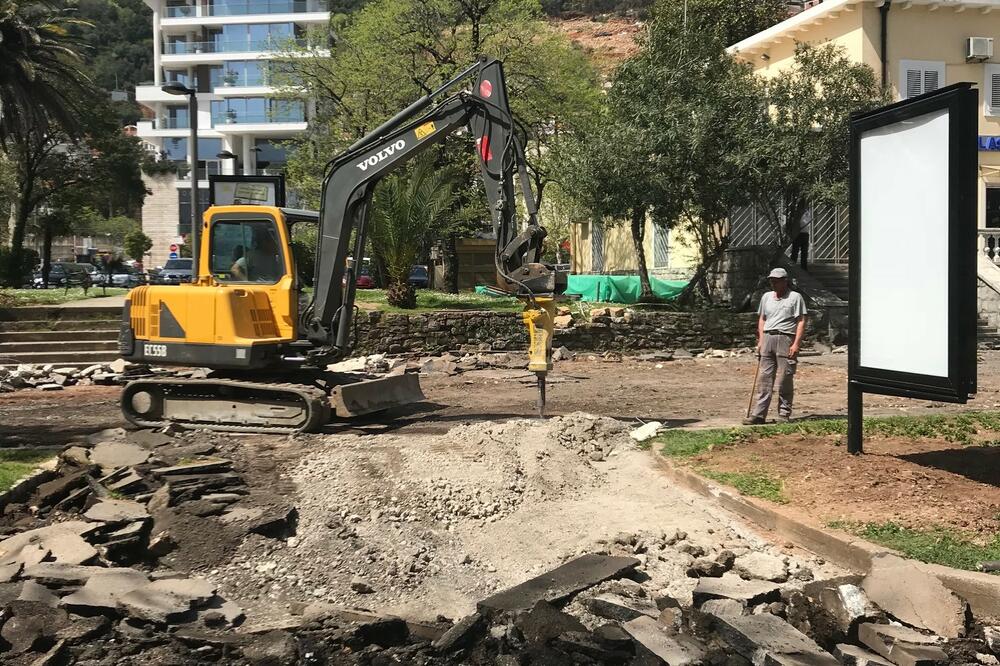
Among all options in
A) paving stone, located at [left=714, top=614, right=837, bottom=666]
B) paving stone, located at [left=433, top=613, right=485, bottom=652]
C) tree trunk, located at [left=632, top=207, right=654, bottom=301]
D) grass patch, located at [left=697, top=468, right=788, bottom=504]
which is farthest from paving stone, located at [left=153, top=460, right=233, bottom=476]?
tree trunk, located at [left=632, top=207, right=654, bottom=301]

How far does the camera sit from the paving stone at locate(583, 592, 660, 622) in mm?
5543

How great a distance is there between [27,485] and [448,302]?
15.5 meters

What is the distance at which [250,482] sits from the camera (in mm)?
8719

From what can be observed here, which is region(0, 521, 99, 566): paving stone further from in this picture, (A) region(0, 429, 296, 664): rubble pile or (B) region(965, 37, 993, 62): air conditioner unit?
(B) region(965, 37, 993, 62): air conditioner unit

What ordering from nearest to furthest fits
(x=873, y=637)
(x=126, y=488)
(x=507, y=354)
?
1. (x=873, y=637)
2. (x=126, y=488)
3. (x=507, y=354)

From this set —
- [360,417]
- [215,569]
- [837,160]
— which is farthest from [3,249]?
[215,569]

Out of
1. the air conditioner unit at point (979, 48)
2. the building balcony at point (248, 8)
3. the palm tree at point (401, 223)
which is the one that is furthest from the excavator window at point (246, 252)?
the building balcony at point (248, 8)

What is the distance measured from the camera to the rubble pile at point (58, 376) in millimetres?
16703

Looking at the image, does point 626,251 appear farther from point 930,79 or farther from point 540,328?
point 540,328

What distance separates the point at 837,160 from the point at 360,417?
44.8ft

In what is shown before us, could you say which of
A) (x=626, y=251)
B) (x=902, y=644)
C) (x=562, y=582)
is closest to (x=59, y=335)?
(x=562, y=582)

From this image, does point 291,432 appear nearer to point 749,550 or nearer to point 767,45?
point 749,550

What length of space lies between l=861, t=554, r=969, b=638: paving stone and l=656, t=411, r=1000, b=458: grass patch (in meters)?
3.64

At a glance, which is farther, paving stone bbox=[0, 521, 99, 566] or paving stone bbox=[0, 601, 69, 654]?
paving stone bbox=[0, 521, 99, 566]
